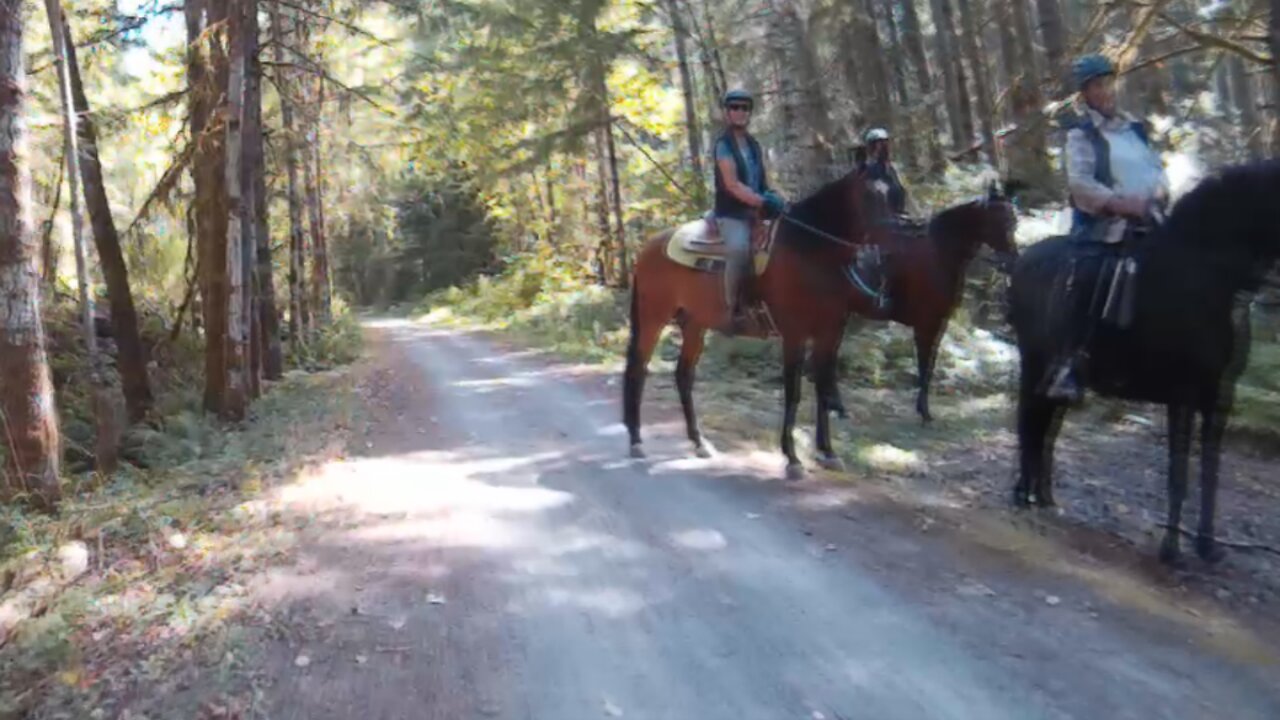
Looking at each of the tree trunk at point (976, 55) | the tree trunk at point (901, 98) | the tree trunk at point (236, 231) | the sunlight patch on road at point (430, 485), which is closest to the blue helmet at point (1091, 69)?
the sunlight patch on road at point (430, 485)

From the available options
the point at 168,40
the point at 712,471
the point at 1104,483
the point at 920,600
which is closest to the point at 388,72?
the point at 168,40

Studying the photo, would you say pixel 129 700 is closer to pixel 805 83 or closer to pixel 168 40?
pixel 805 83

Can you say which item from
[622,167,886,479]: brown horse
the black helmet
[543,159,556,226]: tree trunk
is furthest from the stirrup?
[543,159,556,226]: tree trunk

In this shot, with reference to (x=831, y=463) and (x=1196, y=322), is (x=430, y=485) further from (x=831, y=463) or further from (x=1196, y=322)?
(x=1196, y=322)

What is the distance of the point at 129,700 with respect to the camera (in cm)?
391

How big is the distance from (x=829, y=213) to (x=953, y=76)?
56.9 feet

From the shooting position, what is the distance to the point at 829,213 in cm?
716

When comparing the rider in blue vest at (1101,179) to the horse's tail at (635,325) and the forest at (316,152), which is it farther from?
the horse's tail at (635,325)

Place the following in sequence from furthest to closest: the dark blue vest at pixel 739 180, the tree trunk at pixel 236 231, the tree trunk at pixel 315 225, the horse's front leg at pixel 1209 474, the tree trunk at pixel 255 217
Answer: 1. the tree trunk at pixel 315 225
2. the tree trunk at pixel 255 217
3. the tree trunk at pixel 236 231
4. the dark blue vest at pixel 739 180
5. the horse's front leg at pixel 1209 474

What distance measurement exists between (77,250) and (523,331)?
13700mm

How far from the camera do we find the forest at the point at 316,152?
7.10 meters

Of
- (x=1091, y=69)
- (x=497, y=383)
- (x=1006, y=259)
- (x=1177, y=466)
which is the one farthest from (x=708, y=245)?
(x=497, y=383)

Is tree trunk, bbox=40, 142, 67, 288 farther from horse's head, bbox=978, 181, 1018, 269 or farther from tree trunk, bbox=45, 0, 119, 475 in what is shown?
horse's head, bbox=978, 181, 1018, 269

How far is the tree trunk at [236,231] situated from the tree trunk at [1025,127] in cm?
878
